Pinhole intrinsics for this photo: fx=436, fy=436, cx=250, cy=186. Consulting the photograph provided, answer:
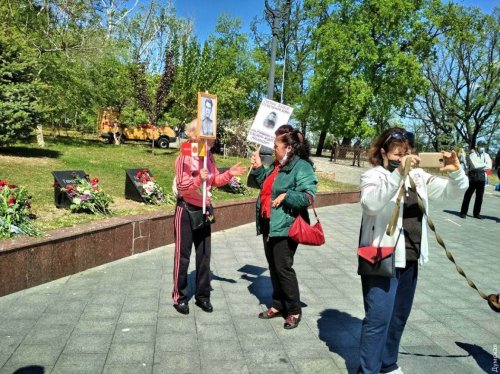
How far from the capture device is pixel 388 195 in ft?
8.57

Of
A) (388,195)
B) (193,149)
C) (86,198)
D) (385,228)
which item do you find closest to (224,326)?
(193,149)

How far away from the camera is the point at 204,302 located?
4414 mm

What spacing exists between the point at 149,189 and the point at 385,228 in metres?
5.66

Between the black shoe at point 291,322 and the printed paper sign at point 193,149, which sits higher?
the printed paper sign at point 193,149

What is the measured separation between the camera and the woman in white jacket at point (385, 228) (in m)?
2.81

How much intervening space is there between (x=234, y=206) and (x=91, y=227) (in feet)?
11.5

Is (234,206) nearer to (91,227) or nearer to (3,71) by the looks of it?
(91,227)

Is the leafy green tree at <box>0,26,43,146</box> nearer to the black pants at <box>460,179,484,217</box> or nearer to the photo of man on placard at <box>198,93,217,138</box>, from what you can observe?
the photo of man on placard at <box>198,93,217,138</box>

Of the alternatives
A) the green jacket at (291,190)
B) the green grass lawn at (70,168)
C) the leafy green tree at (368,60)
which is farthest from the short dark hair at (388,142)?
the leafy green tree at (368,60)

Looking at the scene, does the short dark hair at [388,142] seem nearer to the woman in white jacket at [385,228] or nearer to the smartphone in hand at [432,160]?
the woman in white jacket at [385,228]

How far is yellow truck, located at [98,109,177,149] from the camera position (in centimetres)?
2525

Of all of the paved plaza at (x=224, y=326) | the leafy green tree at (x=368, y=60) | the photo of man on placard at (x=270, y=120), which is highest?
the leafy green tree at (x=368, y=60)

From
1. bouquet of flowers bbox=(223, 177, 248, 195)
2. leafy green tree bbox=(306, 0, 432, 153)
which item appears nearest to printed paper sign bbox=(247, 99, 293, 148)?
bouquet of flowers bbox=(223, 177, 248, 195)

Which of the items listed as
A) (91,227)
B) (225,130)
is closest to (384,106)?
(225,130)
